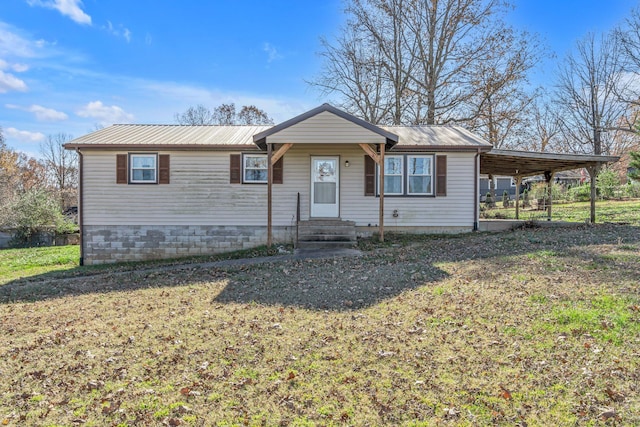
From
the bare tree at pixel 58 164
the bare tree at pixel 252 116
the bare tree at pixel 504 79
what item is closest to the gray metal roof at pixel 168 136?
the bare tree at pixel 504 79

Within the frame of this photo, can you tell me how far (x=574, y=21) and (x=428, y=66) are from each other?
526 inches

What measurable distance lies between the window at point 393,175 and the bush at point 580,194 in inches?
799

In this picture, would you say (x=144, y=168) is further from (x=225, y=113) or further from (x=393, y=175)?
(x=225, y=113)

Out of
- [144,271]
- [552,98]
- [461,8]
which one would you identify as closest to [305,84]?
[461,8]

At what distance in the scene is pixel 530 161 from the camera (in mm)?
13992

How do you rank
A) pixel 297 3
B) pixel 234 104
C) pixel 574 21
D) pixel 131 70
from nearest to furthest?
pixel 297 3 < pixel 131 70 < pixel 574 21 < pixel 234 104

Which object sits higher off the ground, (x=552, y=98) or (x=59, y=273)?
(x=552, y=98)

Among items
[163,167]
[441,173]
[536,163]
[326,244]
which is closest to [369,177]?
[441,173]

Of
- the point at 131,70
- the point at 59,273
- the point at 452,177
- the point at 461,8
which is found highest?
the point at 461,8

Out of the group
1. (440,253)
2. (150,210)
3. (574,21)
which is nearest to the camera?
(440,253)

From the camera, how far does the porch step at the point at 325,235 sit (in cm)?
1120

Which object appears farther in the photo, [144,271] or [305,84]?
[305,84]

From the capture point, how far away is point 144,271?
32.6ft

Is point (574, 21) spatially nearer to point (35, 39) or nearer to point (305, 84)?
point (305, 84)
